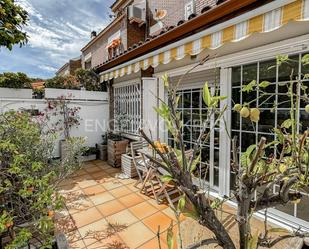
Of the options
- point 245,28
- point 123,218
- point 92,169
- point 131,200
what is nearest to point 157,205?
point 131,200

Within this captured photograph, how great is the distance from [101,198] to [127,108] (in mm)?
5340

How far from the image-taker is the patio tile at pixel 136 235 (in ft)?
14.4

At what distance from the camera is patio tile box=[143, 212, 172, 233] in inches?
196

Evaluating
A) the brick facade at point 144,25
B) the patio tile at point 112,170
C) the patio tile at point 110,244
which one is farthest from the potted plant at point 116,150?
the brick facade at point 144,25

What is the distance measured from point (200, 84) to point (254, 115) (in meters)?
5.39

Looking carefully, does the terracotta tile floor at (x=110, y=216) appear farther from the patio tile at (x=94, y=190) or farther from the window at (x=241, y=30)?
the window at (x=241, y=30)

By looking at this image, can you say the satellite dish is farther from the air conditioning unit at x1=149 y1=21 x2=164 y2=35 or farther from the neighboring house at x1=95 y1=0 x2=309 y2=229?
the neighboring house at x1=95 y1=0 x2=309 y2=229

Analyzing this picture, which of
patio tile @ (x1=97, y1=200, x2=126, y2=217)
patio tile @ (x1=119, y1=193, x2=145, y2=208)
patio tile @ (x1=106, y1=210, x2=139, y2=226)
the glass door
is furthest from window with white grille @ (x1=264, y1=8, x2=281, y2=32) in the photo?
patio tile @ (x1=97, y1=200, x2=126, y2=217)

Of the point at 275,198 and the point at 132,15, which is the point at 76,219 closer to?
the point at 275,198

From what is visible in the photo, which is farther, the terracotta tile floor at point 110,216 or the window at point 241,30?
the terracotta tile floor at point 110,216

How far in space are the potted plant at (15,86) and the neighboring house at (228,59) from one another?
17.4ft

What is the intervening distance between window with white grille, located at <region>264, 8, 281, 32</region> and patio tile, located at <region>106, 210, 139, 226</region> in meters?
5.35

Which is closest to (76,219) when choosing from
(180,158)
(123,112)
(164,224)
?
(164,224)

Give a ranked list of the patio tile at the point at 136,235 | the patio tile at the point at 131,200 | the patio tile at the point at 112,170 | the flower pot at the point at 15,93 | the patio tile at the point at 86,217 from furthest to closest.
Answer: the flower pot at the point at 15,93, the patio tile at the point at 112,170, the patio tile at the point at 131,200, the patio tile at the point at 86,217, the patio tile at the point at 136,235
